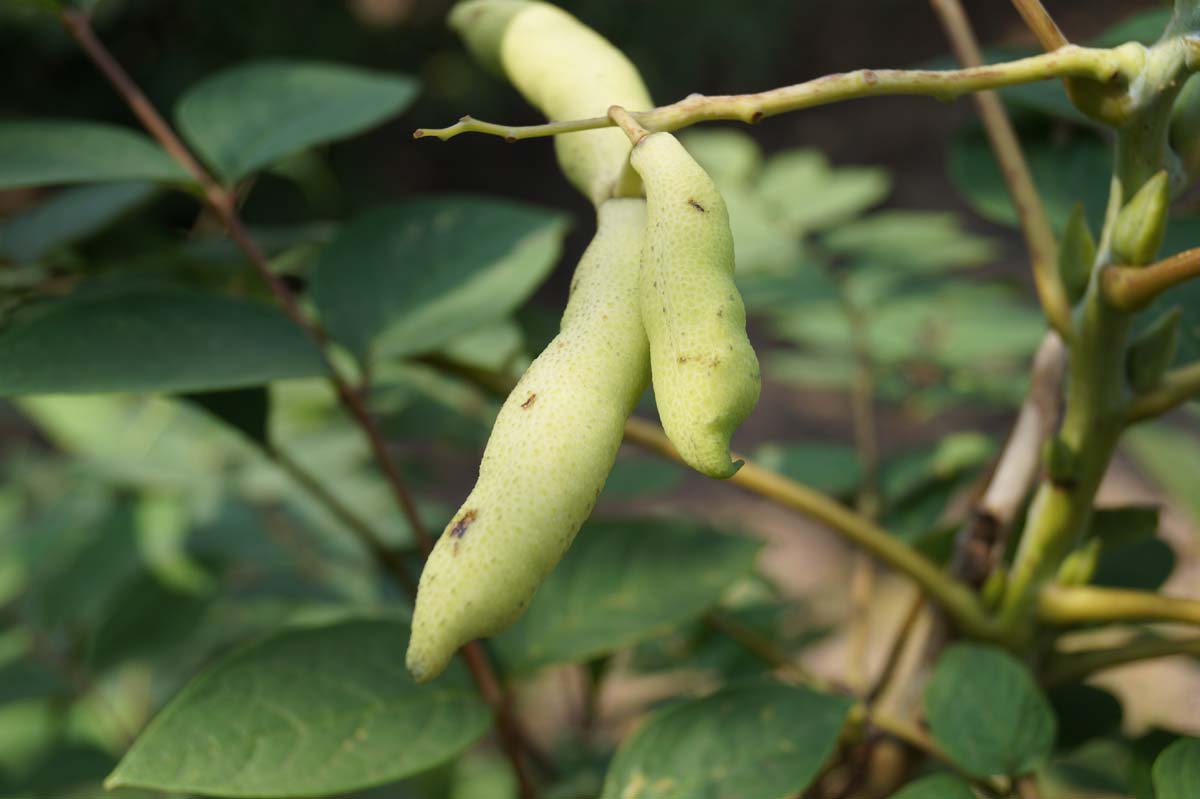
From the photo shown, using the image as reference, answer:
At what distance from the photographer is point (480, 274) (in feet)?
2.24

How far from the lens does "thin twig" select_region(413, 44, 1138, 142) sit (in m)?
0.31

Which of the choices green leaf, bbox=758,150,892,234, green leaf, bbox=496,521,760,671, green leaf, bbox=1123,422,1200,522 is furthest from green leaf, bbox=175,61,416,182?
green leaf, bbox=1123,422,1200,522

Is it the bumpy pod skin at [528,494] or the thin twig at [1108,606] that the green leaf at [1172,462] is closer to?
the thin twig at [1108,606]

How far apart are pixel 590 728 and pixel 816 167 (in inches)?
27.3

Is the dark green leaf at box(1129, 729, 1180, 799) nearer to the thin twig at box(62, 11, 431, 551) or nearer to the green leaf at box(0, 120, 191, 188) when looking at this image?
the thin twig at box(62, 11, 431, 551)

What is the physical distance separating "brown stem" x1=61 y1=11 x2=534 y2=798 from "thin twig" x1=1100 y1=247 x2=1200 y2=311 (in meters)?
0.34

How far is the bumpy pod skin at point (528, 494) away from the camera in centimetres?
31

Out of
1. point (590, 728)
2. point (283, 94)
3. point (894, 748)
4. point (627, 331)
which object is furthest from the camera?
point (590, 728)

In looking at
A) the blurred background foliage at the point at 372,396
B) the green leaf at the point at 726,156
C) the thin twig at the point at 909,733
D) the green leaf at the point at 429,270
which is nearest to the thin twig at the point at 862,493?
the blurred background foliage at the point at 372,396

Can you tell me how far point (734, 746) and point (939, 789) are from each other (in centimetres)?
9

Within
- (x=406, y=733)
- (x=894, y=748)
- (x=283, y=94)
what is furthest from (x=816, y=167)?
(x=406, y=733)

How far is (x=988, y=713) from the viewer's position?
0.50 metres

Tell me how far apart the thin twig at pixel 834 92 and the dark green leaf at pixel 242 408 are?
0.40m

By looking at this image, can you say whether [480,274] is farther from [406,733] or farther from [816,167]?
[816,167]
